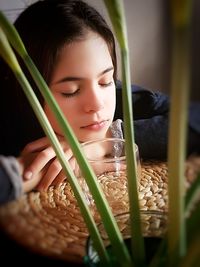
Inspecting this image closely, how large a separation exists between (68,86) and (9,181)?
0.12m

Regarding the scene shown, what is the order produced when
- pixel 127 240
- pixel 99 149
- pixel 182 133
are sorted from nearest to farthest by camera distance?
pixel 182 133 < pixel 127 240 < pixel 99 149

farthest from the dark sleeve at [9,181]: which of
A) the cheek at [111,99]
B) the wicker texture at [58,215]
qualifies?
the cheek at [111,99]

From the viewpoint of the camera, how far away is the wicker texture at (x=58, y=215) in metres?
0.35

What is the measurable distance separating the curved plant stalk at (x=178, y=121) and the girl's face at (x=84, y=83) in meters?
0.20

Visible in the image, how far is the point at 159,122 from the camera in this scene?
435 millimetres

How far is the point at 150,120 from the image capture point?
440 millimetres

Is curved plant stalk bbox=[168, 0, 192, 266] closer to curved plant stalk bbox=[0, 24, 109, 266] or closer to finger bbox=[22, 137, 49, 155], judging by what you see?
curved plant stalk bbox=[0, 24, 109, 266]

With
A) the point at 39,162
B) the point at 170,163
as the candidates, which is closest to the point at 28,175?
the point at 39,162

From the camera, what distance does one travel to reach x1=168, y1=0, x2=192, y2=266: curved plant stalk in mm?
171

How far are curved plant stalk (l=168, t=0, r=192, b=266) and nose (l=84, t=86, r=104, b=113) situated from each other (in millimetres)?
201

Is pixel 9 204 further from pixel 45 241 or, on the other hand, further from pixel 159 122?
pixel 159 122

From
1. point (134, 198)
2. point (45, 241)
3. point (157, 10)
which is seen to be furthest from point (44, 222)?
point (157, 10)

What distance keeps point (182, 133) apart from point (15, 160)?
24 cm

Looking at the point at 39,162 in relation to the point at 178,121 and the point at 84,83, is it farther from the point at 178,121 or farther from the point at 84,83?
the point at 178,121
